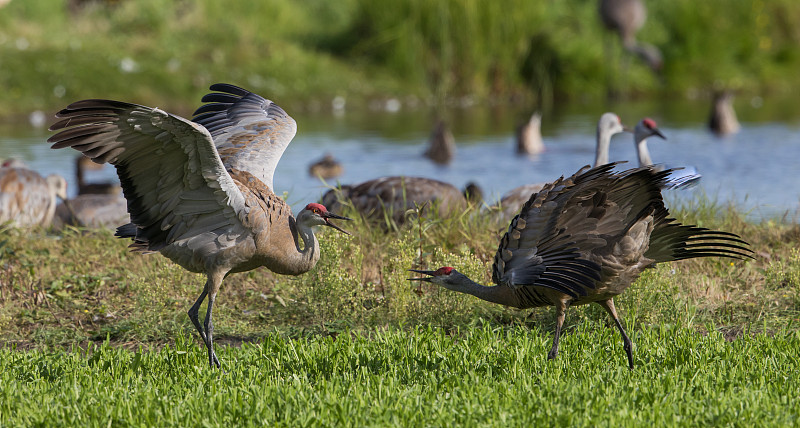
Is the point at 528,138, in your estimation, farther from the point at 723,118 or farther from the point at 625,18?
the point at 625,18

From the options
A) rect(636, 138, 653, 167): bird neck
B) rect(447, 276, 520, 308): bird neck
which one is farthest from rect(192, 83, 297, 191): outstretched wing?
rect(636, 138, 653, 167): bird neck

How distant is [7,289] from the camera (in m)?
6.63

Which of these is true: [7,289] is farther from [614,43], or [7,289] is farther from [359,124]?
[614,43]

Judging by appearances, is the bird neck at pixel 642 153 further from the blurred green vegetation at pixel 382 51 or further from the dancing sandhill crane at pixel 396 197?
the blurred green vegetation at pixel 382 51

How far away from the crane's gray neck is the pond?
4227 mm

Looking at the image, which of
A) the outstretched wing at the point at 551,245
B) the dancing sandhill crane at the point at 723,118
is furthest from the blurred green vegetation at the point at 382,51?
the outstretched wing at the point at 551,245

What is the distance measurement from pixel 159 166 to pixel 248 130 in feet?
4.52

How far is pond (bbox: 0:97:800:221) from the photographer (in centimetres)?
1270

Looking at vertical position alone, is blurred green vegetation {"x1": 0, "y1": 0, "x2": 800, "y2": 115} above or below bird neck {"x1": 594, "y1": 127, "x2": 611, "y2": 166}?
above

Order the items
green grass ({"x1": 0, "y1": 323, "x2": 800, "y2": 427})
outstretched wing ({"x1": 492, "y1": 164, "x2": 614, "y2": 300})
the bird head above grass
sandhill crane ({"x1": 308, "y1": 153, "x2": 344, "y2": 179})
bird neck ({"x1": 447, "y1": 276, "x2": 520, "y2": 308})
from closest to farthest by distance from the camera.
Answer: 1. green grass ({"x1": 0, "y1": 323, "x2": 800, "y2": 427})
2. outstretched wing ({"x1": 492, "y1": 164, "x2": 614, "y2": 300})
3. bird neck ({"x1": 447, "y1": 276, "x2": 520, "y2": 308})
4. the bird head above grass
5. sandhill crane ({"x1": 308, "y1": 153, "x2": 344, "y2": 179})

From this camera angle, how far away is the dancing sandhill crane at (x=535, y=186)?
793 cm

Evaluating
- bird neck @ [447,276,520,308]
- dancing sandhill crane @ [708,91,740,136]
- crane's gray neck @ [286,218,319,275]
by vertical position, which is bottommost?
bird neck @ [447,276,520,308]

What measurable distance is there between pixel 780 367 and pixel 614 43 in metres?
21.9

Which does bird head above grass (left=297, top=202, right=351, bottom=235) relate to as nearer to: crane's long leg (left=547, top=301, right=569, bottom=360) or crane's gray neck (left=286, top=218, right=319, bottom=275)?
crane's gray neck (left=286, top=218, right=319, bottom=275)
